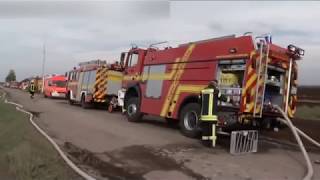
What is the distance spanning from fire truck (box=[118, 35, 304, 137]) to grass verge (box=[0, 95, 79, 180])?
4.20 m

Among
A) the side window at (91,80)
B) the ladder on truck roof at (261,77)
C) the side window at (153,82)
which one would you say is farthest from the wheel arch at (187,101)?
the side window at (91,80)

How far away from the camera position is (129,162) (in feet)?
34.2

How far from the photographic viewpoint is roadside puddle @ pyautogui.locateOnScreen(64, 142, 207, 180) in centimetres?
933

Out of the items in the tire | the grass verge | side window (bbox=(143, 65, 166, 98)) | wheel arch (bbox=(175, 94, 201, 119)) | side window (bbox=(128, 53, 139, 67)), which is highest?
side window (bbox=(128, 53, 139, 67))

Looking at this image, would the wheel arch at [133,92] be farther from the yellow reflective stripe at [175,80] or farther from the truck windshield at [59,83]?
the truck windshield at [59,83]

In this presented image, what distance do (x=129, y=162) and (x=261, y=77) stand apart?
4.23 m

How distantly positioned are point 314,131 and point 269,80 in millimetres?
5461

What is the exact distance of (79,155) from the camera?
1134cm

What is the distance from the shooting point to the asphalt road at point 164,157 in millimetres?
9391

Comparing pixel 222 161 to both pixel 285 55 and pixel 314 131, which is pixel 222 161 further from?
pixel 314 131

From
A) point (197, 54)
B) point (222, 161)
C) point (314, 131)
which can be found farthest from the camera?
point (314, 131)

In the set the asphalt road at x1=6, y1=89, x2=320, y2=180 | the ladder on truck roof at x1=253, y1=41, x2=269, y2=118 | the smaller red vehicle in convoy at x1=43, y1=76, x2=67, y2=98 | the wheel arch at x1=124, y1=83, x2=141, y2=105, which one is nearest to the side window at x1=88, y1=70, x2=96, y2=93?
the wheel arch at x1=124, y1=83, x2=141, y2=105

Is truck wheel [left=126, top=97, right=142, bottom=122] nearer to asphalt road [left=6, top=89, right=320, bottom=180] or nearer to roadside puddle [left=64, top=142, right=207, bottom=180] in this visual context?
asphalt road [left=6, top=89, right=320, bottom=180]

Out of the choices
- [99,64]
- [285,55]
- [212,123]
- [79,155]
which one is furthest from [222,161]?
[99,64]
